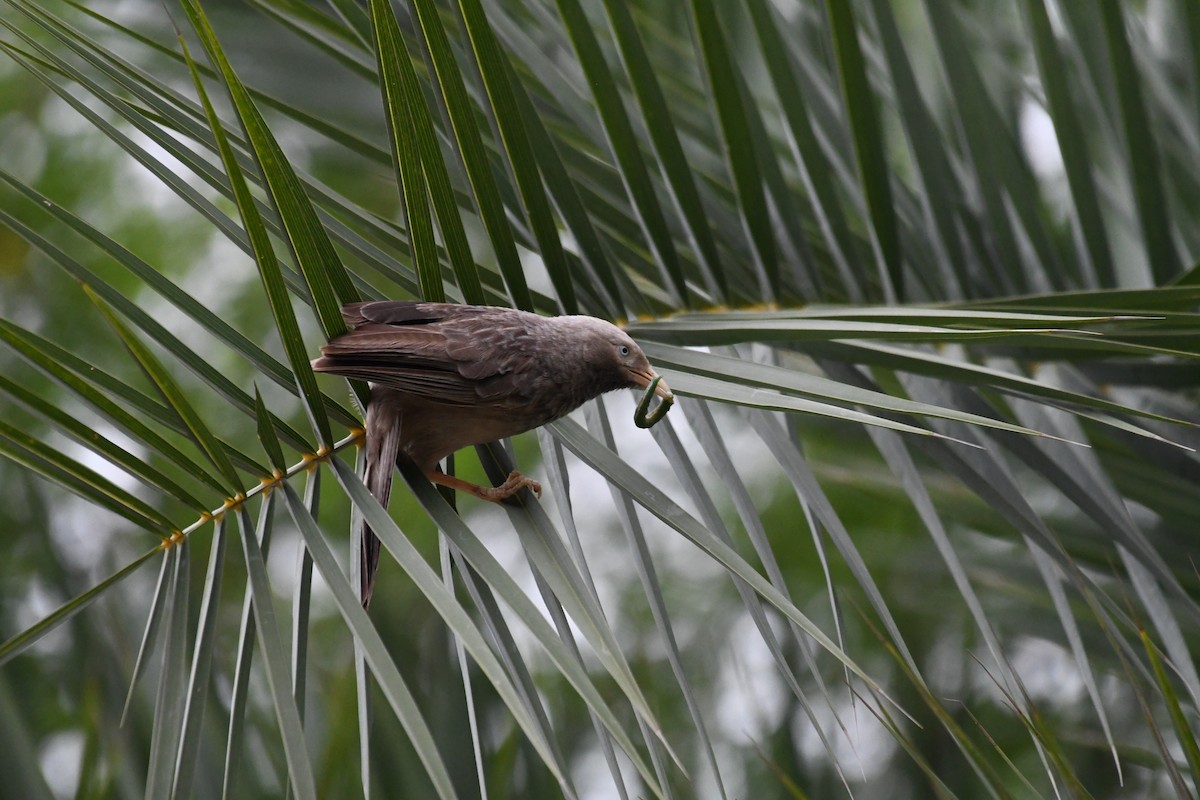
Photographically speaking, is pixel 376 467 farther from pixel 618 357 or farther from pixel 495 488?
pixel 618 357

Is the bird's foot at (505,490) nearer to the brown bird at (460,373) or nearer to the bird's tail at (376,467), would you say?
the brown bird at (460,373)

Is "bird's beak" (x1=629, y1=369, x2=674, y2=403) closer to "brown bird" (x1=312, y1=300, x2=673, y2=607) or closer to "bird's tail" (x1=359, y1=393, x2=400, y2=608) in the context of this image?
"brown bird" (x1=312, y1=300, x2=673, y2=607)

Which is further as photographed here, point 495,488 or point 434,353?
point 495,488

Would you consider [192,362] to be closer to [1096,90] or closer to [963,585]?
[963,585]

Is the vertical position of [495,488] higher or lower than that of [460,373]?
lower

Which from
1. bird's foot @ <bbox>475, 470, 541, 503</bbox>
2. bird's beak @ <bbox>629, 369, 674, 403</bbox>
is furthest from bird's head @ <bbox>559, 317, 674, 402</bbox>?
Answer: bird's foot @ <bbox>475, 470, 541, 503</bbox>

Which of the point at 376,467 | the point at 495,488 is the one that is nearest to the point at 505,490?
the point at 495,488

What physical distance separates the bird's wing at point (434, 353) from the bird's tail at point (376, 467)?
0.06m

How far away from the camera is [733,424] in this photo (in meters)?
5.02

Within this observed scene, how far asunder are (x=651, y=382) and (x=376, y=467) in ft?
1.26

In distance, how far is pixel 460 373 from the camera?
141 cm

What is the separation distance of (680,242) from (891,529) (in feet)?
7.96

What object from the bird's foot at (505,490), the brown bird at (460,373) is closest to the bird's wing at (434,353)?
the brown bird at (460,373)

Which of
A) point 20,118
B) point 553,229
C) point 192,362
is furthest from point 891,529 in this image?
point 20,118
